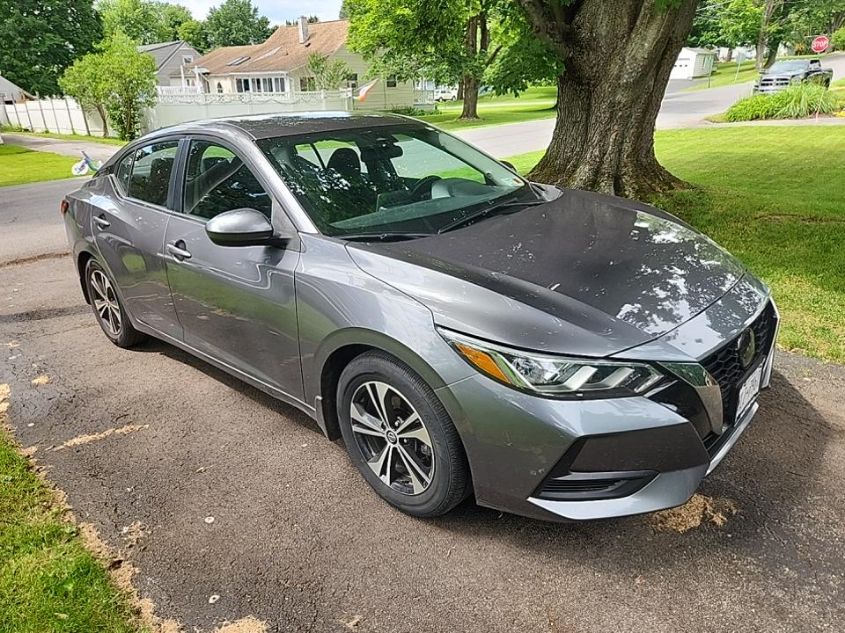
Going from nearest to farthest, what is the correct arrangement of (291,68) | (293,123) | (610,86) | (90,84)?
(293,123) → (610,86) → (90,84) → (291,68)

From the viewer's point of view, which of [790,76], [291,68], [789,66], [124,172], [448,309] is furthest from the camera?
[291,68]

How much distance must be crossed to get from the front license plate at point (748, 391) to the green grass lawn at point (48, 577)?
2.47 metres

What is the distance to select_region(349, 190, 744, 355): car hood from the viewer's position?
2.38 metres

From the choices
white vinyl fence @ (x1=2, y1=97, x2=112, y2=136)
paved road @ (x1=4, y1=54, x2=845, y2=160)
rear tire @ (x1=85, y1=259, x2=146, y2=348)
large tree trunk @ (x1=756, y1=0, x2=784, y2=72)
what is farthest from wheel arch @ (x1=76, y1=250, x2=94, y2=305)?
large tree trunk @ (x1=756, y1=0, x2=784, y2=72)

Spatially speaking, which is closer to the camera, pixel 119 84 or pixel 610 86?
pixel 610 86

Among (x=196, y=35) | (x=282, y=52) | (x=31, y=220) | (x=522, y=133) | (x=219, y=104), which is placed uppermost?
(x=196, y=35)

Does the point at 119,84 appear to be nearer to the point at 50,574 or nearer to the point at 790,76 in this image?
the point at 790,76

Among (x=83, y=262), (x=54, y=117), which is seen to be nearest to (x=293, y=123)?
(x=83, y=262)

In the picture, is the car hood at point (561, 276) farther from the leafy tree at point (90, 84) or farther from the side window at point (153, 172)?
the leafy tree at point (90, 84)

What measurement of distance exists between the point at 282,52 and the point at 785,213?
49967 mm

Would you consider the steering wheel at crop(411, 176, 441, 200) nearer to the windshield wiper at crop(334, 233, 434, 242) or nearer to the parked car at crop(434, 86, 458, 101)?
the windshield wiper at crop(334, 233, 434, 242)

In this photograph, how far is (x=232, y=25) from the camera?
88.6m

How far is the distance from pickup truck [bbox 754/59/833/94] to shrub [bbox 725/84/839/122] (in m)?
3.34

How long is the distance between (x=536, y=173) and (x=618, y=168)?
1.08 meters
